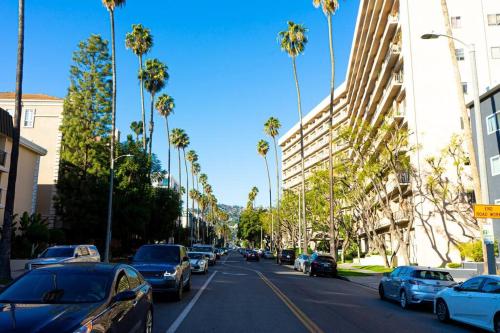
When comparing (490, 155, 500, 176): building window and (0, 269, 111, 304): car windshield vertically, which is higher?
(490, 155, 500, 176): building window

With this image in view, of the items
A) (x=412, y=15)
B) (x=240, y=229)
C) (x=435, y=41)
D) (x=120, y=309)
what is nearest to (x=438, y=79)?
(x=435, y=41)

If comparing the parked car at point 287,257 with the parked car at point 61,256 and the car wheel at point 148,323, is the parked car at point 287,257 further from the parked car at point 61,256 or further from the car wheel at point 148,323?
the car wheel at point 148,323

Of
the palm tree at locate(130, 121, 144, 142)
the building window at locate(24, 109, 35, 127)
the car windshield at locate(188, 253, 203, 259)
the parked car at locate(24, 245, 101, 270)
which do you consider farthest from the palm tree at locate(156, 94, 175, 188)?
the parked car at locate(24, 245, 101, 270)

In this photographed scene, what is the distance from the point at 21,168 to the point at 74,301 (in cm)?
3111

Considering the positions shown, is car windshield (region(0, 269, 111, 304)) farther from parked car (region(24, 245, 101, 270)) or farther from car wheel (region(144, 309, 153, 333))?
parked car (region(24, 245, 101, 270))

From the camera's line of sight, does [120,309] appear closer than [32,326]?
No

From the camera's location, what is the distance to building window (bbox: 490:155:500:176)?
2792cm

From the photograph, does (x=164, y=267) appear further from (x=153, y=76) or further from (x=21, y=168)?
(x=153, y=76)

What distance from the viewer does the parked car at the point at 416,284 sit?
14.5 meters

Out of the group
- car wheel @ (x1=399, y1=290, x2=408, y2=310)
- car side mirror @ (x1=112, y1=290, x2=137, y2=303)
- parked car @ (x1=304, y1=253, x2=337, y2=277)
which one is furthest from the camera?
parked car @ (x1=304, y1=253, x2=337, y2=277)

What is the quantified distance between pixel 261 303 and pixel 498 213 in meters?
8.30

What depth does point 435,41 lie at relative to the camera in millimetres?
39250

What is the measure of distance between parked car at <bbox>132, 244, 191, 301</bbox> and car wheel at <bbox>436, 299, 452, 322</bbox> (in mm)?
7343

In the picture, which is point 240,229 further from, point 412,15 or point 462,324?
point 462,324
